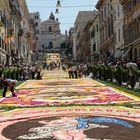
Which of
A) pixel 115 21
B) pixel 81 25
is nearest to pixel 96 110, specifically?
pixel 115 21

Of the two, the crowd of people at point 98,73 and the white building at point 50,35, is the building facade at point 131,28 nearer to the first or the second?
the crowd of people at point 98,73

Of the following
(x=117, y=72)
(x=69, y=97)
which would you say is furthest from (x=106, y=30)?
(x=69, y=97)

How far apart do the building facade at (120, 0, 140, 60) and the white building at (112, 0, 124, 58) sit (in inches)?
87.6

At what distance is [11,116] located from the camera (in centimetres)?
1251

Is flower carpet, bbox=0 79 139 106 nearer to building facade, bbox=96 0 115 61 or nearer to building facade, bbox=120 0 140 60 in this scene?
building facade, bbox=120 0 140 60

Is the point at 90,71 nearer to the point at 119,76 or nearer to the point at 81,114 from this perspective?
the point at 119,76

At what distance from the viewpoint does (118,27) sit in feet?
182

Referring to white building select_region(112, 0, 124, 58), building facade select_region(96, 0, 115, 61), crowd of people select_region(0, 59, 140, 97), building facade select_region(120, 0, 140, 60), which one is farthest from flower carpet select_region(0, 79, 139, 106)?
building facade select_region(96, 0, 115, 61)

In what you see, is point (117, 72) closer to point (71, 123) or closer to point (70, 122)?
point (70, 122)

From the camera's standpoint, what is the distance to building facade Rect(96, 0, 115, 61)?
60406mm

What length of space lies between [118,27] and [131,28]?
8401mm

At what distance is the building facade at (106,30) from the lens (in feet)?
198

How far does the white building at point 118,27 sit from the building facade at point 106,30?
158 cm

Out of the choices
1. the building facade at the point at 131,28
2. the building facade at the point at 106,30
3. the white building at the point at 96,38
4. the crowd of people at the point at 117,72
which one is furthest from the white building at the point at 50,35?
the crowd of people at the point at 117,72
